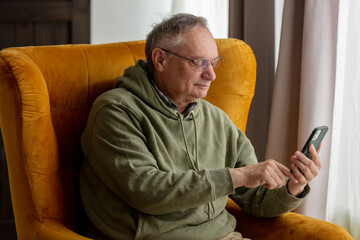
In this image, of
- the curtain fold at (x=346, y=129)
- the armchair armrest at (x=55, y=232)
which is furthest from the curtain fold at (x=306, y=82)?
the armchair armrest at (x=55, y=232)

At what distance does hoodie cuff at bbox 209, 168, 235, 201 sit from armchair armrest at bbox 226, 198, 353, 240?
31 cm

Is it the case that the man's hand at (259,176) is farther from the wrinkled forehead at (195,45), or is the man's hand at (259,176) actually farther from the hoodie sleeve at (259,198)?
the wrinkled forehead at (195,45)

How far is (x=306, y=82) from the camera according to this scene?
2.20 meters

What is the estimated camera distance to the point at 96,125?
1.49 metres

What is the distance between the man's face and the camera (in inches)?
62.6

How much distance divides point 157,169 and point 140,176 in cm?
7

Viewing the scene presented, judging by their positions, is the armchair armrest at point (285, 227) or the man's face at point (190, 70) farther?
the man's face at point (190, 70)

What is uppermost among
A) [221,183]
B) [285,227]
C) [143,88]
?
[143,88]

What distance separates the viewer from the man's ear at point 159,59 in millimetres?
1628

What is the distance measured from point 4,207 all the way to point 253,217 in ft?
5.92

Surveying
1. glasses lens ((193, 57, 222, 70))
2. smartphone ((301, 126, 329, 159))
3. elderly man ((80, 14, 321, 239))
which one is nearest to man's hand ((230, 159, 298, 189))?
elderly man ((80, 14, 321, 239))

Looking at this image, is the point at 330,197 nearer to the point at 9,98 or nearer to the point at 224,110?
the point at 224,110

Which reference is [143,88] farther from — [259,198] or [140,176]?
[259,198]

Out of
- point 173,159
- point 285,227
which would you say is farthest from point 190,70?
point 285,227
